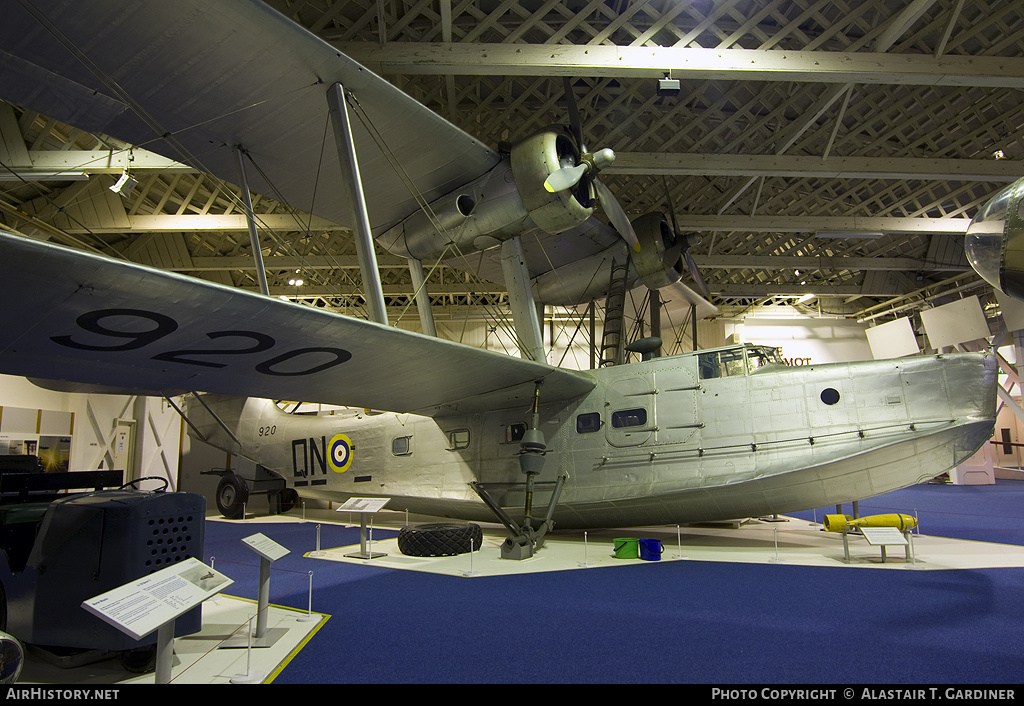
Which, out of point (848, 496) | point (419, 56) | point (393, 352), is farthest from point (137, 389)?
point (848, 496)

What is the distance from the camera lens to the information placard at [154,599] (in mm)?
2305

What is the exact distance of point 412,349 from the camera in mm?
5961

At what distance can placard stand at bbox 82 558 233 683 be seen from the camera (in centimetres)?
231

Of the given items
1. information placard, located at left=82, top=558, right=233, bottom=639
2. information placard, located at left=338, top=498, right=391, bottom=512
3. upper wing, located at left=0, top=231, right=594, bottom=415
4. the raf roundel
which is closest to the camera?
information placard, located at left=82, top=558, right=233, bottom=639

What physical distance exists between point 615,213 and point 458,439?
4840mm

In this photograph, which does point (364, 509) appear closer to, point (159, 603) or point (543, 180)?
point (159, 603)

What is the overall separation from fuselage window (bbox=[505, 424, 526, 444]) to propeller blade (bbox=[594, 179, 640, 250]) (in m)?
3.88

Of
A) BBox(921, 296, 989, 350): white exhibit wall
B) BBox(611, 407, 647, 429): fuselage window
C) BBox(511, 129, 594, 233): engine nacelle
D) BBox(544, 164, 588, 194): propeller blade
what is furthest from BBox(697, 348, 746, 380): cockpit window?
BBox(921, 296, 989, 350): white exhibit wall

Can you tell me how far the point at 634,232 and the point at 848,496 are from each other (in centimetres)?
614

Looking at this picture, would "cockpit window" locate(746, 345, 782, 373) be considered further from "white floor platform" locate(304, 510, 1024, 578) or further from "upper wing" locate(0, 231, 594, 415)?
"upper wing" locate(0, 231, 594, 415)

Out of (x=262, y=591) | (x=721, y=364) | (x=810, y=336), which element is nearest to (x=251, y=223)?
(x=262, y=591)

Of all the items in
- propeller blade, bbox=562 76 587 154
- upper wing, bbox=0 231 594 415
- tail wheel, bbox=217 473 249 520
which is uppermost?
propeller blade, bbox=562 76 587 154

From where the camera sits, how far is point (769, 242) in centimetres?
1973

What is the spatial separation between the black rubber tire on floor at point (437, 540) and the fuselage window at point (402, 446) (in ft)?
7.49
